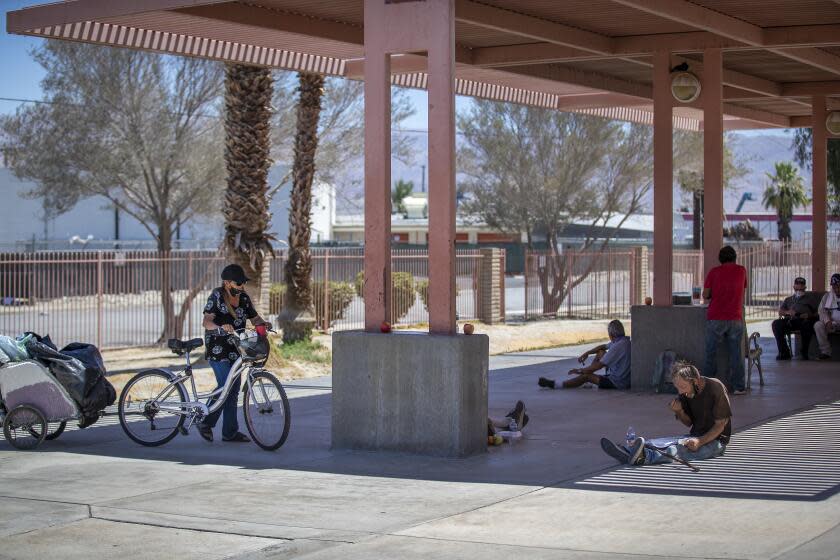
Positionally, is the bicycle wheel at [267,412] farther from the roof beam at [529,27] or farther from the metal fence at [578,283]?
the metal fence at [578,283]

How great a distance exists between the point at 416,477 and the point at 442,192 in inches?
95.0

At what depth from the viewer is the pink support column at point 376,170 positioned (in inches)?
416

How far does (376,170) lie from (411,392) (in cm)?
201

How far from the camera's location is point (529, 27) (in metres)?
14.2

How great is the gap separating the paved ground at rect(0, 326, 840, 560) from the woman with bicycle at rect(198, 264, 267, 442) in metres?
0.27

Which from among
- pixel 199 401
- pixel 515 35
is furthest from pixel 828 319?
pixel 199 401

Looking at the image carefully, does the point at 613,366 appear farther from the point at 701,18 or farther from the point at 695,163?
the point at 695,163

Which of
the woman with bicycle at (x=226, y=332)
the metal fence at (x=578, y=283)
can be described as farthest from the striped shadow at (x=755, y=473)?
the metal fence at (x=578, y=283)

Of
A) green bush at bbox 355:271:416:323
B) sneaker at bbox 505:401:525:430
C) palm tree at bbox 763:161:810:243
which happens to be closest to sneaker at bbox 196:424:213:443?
sneaker at bbox 505:401:525:430

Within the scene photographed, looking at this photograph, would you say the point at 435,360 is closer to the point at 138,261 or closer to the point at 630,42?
the point at 630,42

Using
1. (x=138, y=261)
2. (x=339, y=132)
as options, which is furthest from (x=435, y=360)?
(x=339, y=132)

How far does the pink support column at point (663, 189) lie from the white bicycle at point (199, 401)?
595 centimetres

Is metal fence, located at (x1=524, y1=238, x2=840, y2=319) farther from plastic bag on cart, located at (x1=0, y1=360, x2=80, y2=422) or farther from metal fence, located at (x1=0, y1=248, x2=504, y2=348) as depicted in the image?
plastic bag on cart, located at (x1=0, y1=360, x2=80, y2=422)

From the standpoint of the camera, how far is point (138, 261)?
2189 centimetres
